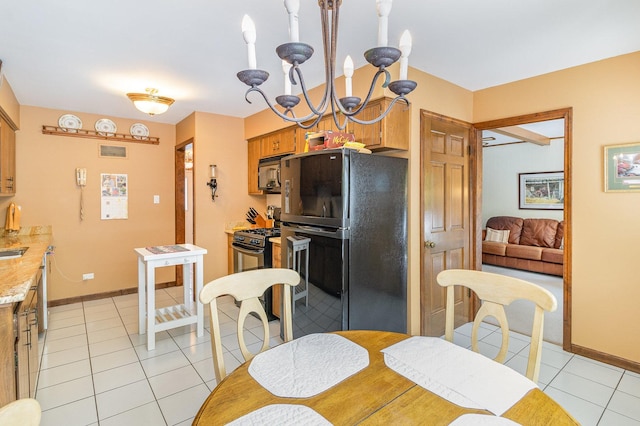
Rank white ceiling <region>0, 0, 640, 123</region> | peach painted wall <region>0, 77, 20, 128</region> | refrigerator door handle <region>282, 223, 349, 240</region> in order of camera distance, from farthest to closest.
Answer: peach painted wall <region>0, 77, 20, 128</region> → refrigerator door handle <region>282, 223, 349, 240</region> → white ceiling <region>0, 0, 640, 123</region>

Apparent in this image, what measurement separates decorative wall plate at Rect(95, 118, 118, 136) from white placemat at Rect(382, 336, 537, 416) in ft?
15.6

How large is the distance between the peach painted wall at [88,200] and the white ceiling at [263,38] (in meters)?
1.01

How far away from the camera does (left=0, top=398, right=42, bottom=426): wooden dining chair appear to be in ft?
2.14

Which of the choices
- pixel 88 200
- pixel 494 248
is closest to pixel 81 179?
pixel 88 200

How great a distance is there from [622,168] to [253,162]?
391cm

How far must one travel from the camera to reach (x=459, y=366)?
125 centimetres

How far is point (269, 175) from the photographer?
422 cm

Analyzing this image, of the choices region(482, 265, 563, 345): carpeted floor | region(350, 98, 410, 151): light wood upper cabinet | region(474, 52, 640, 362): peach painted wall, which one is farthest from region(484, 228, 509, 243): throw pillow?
region(350, 98, 410, 151): light wood upper cabinet

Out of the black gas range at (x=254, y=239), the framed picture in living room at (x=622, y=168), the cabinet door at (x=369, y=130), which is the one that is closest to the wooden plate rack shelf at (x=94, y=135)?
the black gas range at (x=254, y=239)

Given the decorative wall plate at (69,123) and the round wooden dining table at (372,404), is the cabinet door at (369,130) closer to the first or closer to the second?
the round wooden dining table at (372,404)

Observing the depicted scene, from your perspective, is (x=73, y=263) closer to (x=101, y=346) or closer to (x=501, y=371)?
(x=101, y=346)

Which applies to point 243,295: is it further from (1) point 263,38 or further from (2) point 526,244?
(2) point 526,244

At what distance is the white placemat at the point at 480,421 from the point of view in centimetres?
94

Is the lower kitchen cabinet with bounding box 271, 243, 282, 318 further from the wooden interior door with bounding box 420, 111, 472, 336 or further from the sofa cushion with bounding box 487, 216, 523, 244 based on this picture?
the sofa cushion with bounding box 487, 216, 523, 244
